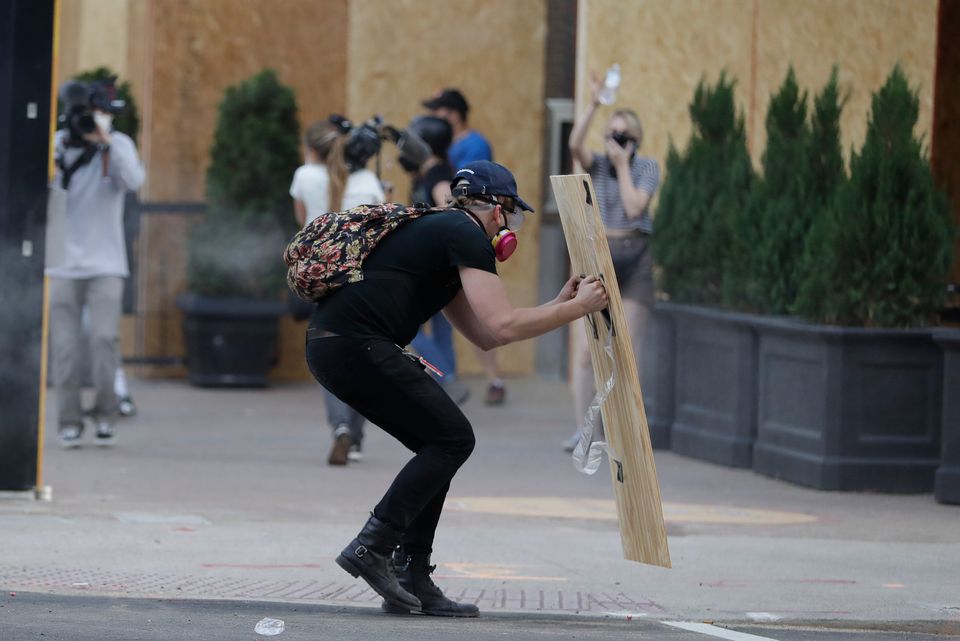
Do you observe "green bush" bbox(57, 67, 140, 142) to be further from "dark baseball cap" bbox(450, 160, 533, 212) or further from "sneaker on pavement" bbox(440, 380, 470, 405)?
"dark baseball cap" bbox(450, 160, 533, 212)

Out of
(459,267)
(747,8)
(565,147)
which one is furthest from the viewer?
(565,147)

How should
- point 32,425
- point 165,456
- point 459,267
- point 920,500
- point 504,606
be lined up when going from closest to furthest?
point 459,267
point 504,606
point 32,425
point 920,500
point 165,456

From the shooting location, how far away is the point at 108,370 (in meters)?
10.5

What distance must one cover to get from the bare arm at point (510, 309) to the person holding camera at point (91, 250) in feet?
15.9

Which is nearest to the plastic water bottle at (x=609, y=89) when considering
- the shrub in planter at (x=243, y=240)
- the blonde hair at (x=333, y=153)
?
the blonde hair at (x=333, y=153)

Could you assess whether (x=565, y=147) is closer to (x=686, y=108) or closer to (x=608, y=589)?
(x=686, y=108)

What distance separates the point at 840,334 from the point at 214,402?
5.38m

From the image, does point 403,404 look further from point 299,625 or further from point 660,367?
point 660,367

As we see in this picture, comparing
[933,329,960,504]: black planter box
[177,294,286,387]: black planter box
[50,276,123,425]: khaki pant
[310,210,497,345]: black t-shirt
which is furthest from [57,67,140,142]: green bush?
[310,210,497,345]: black t-shirt

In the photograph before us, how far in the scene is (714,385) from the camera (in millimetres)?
10680

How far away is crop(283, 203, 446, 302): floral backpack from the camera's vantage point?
601 cm

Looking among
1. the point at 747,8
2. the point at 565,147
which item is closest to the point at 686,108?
the point at 747,8

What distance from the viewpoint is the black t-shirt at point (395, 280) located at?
599cm

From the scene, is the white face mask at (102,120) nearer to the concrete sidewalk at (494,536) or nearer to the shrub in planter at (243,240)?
the concrete sidewalk at (494,536)
